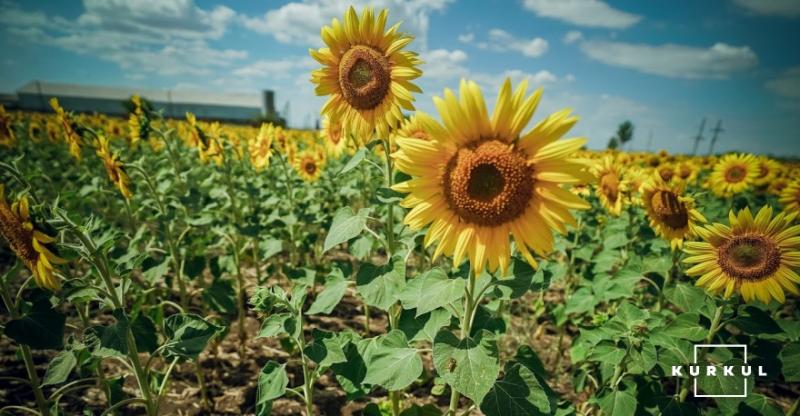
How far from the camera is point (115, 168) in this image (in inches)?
132

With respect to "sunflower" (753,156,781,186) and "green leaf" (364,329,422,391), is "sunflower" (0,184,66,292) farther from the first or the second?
"sunflower" (753,156,781,186)

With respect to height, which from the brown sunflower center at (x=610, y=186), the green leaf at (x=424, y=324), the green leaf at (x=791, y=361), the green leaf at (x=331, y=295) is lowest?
the green leaf at (x=791, y=361)

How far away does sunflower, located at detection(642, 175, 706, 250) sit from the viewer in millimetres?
2937

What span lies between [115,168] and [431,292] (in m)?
3.30

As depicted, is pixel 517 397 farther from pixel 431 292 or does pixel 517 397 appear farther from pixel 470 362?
pixel 431 292

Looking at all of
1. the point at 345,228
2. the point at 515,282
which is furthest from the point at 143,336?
the point at 515,282

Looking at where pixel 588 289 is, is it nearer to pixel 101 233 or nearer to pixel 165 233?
pixel 165 233

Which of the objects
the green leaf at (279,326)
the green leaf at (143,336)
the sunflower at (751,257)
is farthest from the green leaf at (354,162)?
the sunflower at (751,257)

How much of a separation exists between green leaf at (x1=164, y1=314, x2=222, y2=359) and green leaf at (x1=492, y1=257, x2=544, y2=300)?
1.57m

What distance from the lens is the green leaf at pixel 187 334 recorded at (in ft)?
6.57

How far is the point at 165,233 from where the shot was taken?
10.8 feet

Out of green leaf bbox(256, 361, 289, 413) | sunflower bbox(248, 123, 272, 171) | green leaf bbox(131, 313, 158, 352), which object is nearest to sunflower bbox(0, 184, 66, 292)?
green leaf bbox(131, 313, 158, 352)

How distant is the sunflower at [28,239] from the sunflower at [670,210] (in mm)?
4151

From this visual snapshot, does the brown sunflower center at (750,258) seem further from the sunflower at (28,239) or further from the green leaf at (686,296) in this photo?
the sunflower at (28,239)
